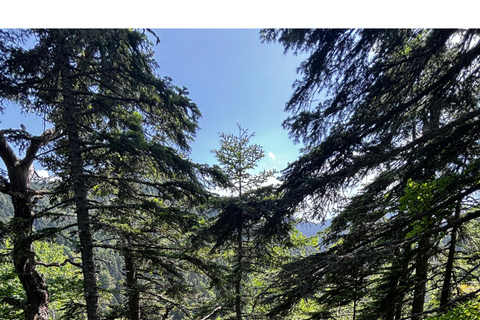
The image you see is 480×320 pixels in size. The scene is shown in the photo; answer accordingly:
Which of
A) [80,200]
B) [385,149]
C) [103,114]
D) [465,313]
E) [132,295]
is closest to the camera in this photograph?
[465,313]

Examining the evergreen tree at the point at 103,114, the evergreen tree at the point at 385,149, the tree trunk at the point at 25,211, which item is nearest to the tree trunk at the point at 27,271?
the tree trunk at the point at 25,211

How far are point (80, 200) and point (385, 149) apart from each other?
552 centimetres

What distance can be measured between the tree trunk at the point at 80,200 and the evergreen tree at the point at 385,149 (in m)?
3.27

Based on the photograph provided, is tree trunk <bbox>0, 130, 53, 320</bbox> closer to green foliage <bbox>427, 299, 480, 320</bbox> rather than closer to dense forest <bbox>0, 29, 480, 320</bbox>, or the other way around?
dense forest <bbox>0, 29, 480, 320</bbox>

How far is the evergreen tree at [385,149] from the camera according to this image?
2.50 metres

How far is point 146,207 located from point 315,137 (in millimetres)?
3442

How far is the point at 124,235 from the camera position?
4.04m

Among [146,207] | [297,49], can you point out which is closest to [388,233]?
[297,49]

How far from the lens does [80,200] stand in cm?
405

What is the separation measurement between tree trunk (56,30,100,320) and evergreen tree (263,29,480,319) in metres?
3.27

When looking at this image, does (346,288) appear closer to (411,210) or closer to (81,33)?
(411,210)

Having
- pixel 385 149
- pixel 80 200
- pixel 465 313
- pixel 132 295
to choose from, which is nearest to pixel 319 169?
pixel 385 149

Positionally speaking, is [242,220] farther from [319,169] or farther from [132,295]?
[132,295]

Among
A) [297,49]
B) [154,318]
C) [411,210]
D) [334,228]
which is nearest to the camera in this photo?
[411,210]
